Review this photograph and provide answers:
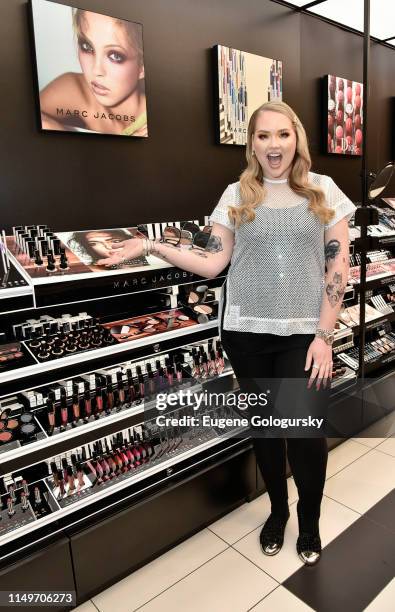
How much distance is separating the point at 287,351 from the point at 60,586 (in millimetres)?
1175

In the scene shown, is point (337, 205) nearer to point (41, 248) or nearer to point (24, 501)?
point (41, 248)

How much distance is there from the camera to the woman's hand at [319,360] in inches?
65.5

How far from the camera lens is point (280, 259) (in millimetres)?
1623

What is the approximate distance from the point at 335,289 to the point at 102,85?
4.18ft

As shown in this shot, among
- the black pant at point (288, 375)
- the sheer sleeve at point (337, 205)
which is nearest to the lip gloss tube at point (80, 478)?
the black pant at point (288, 375)

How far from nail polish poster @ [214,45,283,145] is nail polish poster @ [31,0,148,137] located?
1.57 feet

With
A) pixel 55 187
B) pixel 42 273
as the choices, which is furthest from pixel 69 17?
pixel 42 273

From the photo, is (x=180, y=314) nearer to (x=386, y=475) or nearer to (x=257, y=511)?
(x=257, y=511)

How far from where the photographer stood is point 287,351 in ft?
5.59

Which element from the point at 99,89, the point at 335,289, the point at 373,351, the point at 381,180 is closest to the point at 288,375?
the point at 335,289

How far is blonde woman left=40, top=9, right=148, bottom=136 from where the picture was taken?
6.02ft

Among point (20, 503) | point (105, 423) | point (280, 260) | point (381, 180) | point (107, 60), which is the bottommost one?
point (20, 503)

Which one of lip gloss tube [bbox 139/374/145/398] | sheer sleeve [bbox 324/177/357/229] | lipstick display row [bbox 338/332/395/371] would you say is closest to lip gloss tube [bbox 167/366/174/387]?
lip gloss tube [bbox 139/374/145/398]

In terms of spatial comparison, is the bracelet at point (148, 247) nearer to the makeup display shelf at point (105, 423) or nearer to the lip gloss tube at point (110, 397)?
the makeup display shelf at point (105, 423)
